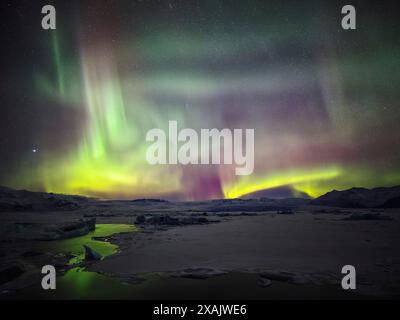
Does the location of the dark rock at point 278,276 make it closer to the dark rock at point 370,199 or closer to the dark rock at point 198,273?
the dark rock at point 198,273

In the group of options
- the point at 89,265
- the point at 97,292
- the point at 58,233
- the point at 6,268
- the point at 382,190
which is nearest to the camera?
the point at 97,292

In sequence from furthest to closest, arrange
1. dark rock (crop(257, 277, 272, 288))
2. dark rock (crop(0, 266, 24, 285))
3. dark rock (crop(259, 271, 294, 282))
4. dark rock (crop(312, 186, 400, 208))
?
dark rock (crop(312, 186, 400, 208))
dark rock (crop(0, 266, 24, 285))
dark rock (crop(259, 271, 294, 282))
dark rock (crop(257, 277, 272, 288))

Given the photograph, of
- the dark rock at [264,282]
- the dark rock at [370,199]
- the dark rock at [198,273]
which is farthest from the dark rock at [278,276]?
the dark rock at [370,199]

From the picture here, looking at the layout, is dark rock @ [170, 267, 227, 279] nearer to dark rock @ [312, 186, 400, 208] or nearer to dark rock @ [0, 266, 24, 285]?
dark rock @ [0, 266, 24, 285]

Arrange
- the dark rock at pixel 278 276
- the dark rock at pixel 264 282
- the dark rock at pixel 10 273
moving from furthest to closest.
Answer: the dark rock at pixel 10 273, the dark rock at pixel 278 276, the dark rock at pixel 264 282

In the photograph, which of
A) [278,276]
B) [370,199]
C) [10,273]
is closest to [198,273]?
[278,276]

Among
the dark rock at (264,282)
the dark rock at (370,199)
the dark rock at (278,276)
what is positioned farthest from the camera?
the dark rock at (370,199)

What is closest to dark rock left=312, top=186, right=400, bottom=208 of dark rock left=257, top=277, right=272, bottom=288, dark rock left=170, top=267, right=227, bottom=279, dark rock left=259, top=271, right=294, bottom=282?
dark rock left=259, top=271, right=294, bottom=282

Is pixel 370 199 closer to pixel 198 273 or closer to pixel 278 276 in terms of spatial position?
pixel 278 276

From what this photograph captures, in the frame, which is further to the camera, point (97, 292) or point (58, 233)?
point (58, 233)
